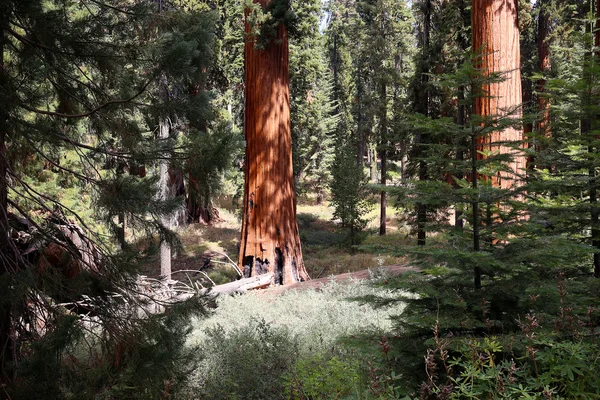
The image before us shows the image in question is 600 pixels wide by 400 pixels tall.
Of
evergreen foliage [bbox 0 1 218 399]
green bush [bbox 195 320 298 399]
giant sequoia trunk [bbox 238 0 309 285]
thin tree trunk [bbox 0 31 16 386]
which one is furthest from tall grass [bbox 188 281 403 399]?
giant sequoia trunk [bbox 238 0 309 285]

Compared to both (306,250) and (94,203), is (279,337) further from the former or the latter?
(306,250)

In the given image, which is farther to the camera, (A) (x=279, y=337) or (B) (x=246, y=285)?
(B) (x=246, y=285)

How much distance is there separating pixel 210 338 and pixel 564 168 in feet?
13.9

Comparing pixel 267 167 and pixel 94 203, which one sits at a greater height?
pixel 267 167

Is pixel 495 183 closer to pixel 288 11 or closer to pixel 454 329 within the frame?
pixel 454 329

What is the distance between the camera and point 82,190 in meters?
11.9

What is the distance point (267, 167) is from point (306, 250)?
9.24 m

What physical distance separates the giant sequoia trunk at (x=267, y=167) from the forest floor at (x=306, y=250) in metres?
2.62

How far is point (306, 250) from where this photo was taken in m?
17.9

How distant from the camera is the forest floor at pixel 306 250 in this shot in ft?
45.1

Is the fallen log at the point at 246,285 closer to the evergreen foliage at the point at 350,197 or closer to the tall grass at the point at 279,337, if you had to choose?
the tall grass at the point at 279,337

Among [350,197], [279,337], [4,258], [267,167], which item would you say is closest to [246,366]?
[279,337]

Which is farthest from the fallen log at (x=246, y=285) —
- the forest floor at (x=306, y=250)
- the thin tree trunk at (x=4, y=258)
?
the thin tree trunk at (x=4, y=258)

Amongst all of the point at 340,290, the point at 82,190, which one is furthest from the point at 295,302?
the point at 82,190
